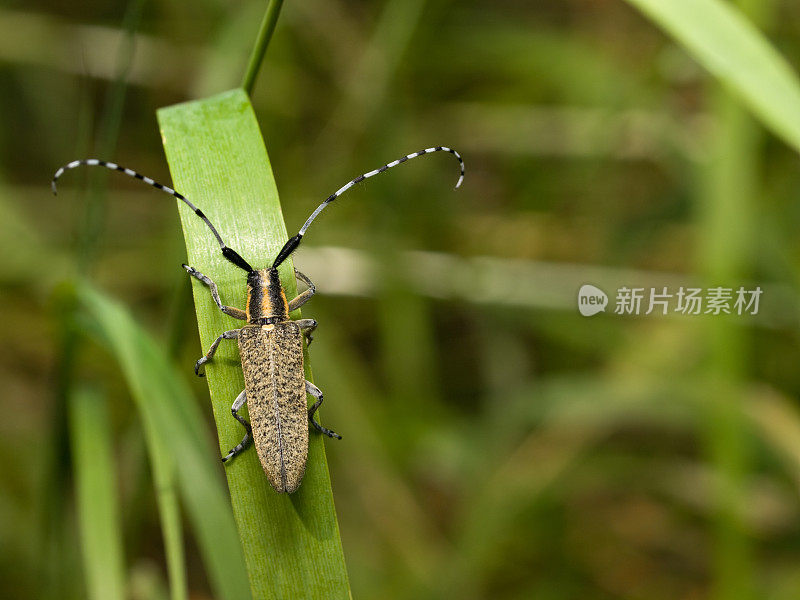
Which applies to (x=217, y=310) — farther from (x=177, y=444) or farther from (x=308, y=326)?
(x=177, y=444)

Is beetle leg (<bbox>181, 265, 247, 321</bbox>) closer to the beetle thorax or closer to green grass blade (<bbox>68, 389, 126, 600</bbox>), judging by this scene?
Result: the beetle thorax

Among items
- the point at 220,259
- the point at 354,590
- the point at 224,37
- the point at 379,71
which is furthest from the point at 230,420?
the point at 379,71

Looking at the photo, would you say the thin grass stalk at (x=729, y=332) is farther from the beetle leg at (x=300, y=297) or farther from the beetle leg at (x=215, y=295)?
the beetle leg at (x=215, y=295)

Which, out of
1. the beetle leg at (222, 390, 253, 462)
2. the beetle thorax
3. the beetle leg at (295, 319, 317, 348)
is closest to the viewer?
the beetle leg at (222, 390, 253, 462)

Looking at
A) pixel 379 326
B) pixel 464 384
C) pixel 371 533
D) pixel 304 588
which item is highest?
pixel 379 326

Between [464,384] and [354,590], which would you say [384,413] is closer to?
[464,384]

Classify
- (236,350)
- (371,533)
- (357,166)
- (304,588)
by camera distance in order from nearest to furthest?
(304,588), (236,350), (371,533), (357,166)

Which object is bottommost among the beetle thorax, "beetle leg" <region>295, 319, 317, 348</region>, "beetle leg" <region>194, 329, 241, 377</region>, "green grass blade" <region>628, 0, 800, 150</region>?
"beetle leg" <region>194, 329, 241, 377</region>

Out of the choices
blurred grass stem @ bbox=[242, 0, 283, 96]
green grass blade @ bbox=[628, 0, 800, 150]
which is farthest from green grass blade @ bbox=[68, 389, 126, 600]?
green grass blade @ bbox=[628, 0, 800, 150]
